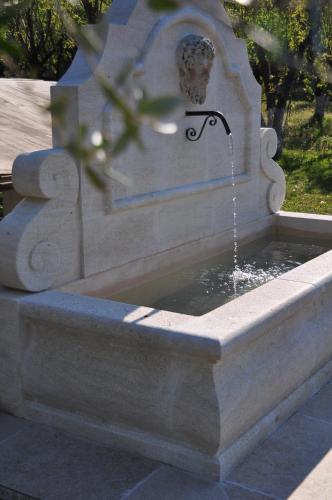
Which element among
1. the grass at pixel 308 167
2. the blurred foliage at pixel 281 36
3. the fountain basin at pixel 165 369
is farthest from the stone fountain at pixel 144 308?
the blurred foliage at pixel 281 36

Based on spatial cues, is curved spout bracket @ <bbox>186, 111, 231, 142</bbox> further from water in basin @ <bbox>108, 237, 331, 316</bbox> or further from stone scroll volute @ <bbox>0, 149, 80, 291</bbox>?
stone scroll volute @ <bbox>0, 149, 80, 291</bbox>

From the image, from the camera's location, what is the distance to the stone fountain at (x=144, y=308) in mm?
3250

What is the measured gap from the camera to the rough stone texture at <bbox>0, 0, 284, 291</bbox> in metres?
3.79

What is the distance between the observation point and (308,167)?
44.0ft

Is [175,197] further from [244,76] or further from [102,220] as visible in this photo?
[244,76]

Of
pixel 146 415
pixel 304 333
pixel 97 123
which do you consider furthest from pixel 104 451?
pixel 97 123

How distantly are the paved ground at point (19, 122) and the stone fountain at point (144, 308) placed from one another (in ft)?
2.66

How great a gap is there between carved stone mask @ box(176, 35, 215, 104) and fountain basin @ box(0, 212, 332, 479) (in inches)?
68.5

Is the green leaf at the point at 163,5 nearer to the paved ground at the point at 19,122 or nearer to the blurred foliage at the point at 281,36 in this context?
the paved ground at the point at 19,122

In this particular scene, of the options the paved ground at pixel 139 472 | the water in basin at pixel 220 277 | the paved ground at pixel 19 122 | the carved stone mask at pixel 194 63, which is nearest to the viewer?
the paved ground at pixel 139 472

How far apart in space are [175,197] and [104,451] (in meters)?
2.17

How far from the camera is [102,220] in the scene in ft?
14.3

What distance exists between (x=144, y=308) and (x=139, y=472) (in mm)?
790

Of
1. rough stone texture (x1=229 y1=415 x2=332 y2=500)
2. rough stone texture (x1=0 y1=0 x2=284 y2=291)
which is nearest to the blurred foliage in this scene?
rough stone texture (x1=0 y1=0 x2=284 y2=291)
